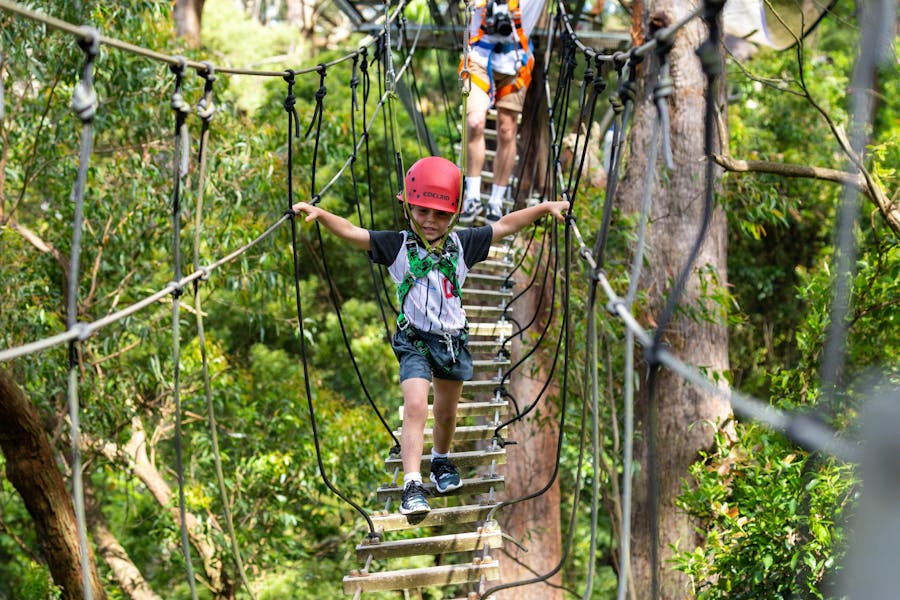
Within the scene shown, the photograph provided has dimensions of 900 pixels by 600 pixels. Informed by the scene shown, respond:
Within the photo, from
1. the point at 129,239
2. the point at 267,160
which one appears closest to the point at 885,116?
the point at 267,160

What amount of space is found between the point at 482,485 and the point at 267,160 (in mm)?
2977

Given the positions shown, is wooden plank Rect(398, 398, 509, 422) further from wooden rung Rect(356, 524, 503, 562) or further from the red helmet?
the red helmet

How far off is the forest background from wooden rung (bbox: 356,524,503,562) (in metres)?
0.73

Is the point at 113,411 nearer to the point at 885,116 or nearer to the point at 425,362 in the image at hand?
the point at 425,362

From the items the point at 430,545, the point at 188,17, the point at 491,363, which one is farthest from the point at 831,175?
the point at 188,17

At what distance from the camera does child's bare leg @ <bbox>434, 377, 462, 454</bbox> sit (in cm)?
243

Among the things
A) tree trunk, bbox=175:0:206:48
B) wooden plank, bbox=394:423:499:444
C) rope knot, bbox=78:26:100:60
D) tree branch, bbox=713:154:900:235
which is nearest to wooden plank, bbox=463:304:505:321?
wooden plank, bbox=394:423:499:444

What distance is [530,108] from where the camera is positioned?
579cm

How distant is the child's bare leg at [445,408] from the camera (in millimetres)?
2434

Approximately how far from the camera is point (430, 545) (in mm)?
2484

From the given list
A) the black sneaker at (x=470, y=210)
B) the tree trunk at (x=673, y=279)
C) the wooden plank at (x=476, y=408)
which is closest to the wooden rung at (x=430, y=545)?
the wooden plank at (x=476, y=408)

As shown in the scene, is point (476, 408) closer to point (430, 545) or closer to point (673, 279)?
point (430, 545)

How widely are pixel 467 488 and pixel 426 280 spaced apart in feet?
2.05

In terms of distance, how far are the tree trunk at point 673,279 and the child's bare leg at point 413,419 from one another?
2.54 m
